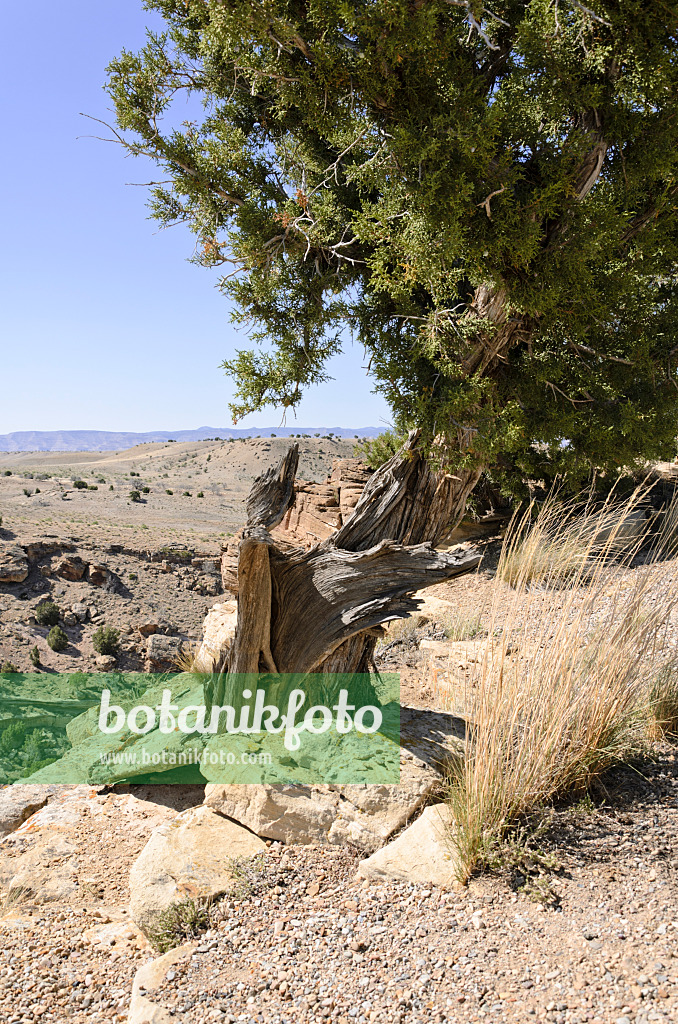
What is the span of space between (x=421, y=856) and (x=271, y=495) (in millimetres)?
2590

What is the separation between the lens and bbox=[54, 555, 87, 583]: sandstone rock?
23.2m

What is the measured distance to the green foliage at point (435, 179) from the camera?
321 centimetres

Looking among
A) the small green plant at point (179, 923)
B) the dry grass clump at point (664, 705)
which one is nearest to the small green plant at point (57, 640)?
the small green plant at point (179, 923)

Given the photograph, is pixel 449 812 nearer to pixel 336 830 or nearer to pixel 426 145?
pixel 336 830

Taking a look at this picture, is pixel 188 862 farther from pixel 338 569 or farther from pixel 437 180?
pixel 437 180

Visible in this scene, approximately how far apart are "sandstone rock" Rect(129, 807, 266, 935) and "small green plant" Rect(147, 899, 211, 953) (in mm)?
42

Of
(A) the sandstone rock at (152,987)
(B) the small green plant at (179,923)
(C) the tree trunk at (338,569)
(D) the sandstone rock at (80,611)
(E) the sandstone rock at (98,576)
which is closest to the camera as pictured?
(A) the sandstone rock at (152,987)

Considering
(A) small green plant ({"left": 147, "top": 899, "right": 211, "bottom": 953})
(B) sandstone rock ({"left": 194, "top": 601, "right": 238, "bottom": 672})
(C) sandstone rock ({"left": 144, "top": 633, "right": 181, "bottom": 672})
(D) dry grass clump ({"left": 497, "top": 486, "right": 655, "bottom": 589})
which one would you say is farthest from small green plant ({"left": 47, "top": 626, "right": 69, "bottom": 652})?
(A) small green plant ({"left": 147, "top": 899, "right": 211, "bottom": 953})

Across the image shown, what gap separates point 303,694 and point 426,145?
12.3ft

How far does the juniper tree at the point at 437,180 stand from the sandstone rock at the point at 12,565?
19720mm

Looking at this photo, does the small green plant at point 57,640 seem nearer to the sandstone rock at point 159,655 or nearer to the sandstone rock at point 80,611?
the sandstone rock at point 80,611

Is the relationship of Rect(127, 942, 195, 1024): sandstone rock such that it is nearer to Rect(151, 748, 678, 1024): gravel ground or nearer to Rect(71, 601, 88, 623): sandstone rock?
Rect(151, 748, 678, 1024): gravel ground

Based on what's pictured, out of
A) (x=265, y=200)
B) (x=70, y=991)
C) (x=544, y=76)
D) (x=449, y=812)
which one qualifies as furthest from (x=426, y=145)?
(x=70, y=991)

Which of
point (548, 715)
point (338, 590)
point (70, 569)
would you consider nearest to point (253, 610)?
point (338, 590)
